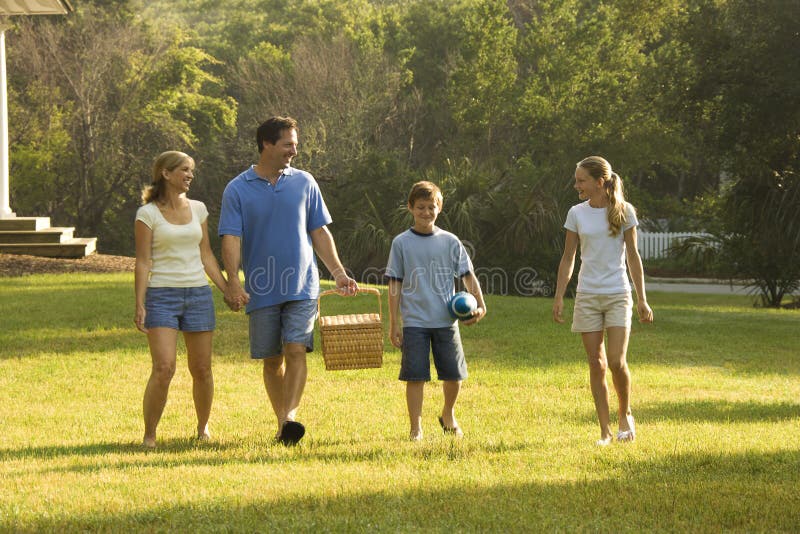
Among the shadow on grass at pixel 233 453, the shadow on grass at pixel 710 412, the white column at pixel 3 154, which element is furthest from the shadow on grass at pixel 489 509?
the white column at pixel 3 154

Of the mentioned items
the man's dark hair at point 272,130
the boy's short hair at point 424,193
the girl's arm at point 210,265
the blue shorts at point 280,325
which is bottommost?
the blue shorts at point 280,325

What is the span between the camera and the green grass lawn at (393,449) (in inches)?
204

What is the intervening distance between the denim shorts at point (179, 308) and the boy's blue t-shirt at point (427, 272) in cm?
124

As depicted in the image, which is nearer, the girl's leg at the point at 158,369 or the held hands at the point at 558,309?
the girl's leg at the point at 158,369

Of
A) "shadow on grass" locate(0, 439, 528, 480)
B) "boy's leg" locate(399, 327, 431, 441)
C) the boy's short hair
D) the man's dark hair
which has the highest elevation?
the man's dark hair

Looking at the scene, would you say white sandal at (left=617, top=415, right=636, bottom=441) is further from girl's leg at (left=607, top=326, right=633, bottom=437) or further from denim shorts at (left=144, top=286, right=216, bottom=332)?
denim shorts at (left=144, top=286, right=216, bottom=332)

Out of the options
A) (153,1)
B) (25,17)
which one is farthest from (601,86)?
(153,1)

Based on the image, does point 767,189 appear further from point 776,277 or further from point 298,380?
point 298,380

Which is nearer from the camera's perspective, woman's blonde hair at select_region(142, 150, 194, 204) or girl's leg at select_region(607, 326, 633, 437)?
woman's blonde hair at select_region(142, 150, 194, 204)

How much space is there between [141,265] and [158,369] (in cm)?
68

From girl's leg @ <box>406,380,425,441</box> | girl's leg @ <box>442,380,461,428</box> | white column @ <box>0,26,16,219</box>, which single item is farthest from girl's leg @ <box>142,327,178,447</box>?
white column @ <box>0,26,16,219</box>

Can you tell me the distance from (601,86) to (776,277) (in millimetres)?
13436

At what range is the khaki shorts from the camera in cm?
714

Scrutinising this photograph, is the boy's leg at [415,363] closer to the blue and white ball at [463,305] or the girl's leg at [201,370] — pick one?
the blue and white ball at [463,305]
